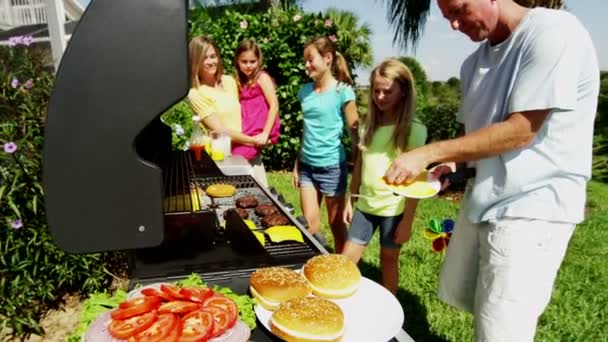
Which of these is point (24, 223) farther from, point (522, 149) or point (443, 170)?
point (522, 149)

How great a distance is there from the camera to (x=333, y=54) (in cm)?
369

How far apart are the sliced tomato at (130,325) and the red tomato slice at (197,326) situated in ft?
0.27

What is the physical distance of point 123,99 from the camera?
111 centimetres

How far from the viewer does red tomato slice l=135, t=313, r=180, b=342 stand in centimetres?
103

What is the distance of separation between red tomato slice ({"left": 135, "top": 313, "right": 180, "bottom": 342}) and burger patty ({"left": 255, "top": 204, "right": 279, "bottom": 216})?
1.18m

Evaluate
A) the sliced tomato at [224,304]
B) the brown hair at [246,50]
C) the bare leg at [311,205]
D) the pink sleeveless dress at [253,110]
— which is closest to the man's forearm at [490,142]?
the sliced tomato at [224,304]

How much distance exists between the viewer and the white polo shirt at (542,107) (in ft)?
5.17

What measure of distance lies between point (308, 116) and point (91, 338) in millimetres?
2942

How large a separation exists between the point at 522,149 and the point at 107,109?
4.86 ft

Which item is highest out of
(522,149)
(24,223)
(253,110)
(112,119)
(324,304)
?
(112,119)

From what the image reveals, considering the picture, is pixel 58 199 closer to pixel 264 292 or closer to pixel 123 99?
pixel 123 99

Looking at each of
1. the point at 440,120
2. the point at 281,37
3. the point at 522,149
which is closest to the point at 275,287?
the point at 522,149

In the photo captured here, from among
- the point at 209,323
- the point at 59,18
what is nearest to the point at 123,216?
the point at 209,323

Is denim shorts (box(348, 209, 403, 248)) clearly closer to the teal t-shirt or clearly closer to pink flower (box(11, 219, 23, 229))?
the teal t-shirt
